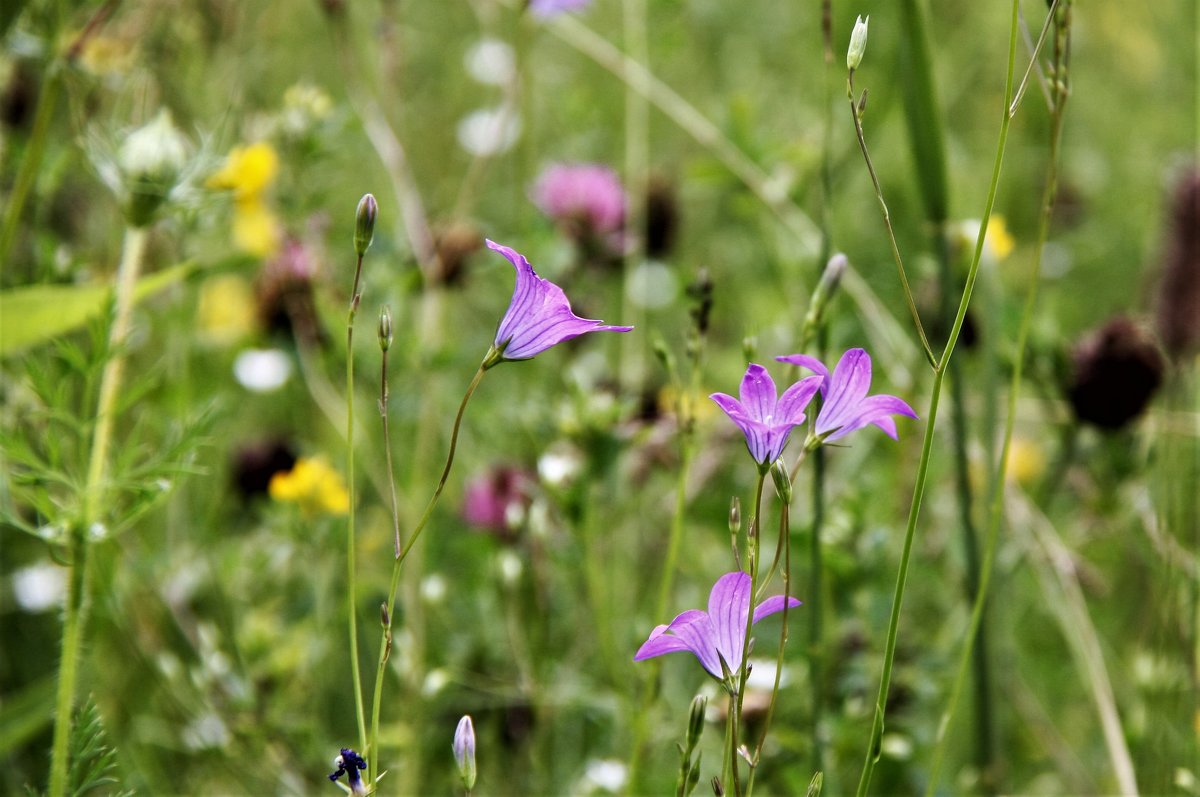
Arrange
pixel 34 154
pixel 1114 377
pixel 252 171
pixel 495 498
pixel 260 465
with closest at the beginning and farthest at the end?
pixel 34 154, pixel 1114 377, pixel 495 498, pixel 260 465, pixel 252 171

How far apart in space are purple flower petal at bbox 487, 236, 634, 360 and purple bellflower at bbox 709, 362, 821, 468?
6cm

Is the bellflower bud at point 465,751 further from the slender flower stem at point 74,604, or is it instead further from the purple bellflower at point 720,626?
the slender flower stem at point 74,604

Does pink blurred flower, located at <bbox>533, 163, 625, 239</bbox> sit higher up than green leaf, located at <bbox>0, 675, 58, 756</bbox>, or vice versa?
pink blurred flower, located at <bbox>533, 163, 625, 239</bbox>

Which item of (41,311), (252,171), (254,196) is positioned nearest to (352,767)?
(41,311)

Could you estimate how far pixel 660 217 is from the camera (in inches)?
58.1

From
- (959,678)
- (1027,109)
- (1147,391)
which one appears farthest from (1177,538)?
(1027,109)

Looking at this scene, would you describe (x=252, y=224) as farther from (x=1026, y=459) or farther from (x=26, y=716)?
(x=1026, y=459)

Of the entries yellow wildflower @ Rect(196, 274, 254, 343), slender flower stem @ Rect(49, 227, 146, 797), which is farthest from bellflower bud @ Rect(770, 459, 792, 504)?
yellow wildflower @ Rect(196, 274, 254, 343)

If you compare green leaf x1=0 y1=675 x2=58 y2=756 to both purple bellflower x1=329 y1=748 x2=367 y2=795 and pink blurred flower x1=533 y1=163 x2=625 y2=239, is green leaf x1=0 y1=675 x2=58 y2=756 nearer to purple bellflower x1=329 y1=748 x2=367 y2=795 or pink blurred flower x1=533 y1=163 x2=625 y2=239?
purple bellflower x1=329 y1=748 x2=367 y2=795

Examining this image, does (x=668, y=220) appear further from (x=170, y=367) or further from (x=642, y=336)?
(x=170, y=367)

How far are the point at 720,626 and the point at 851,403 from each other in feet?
0.36

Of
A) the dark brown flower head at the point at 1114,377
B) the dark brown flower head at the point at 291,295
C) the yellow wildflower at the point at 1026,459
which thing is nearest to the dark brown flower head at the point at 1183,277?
the dark brown flower head at the point at 1114,377

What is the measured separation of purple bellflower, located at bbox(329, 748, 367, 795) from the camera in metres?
0.45

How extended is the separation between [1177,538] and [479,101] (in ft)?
5.38
